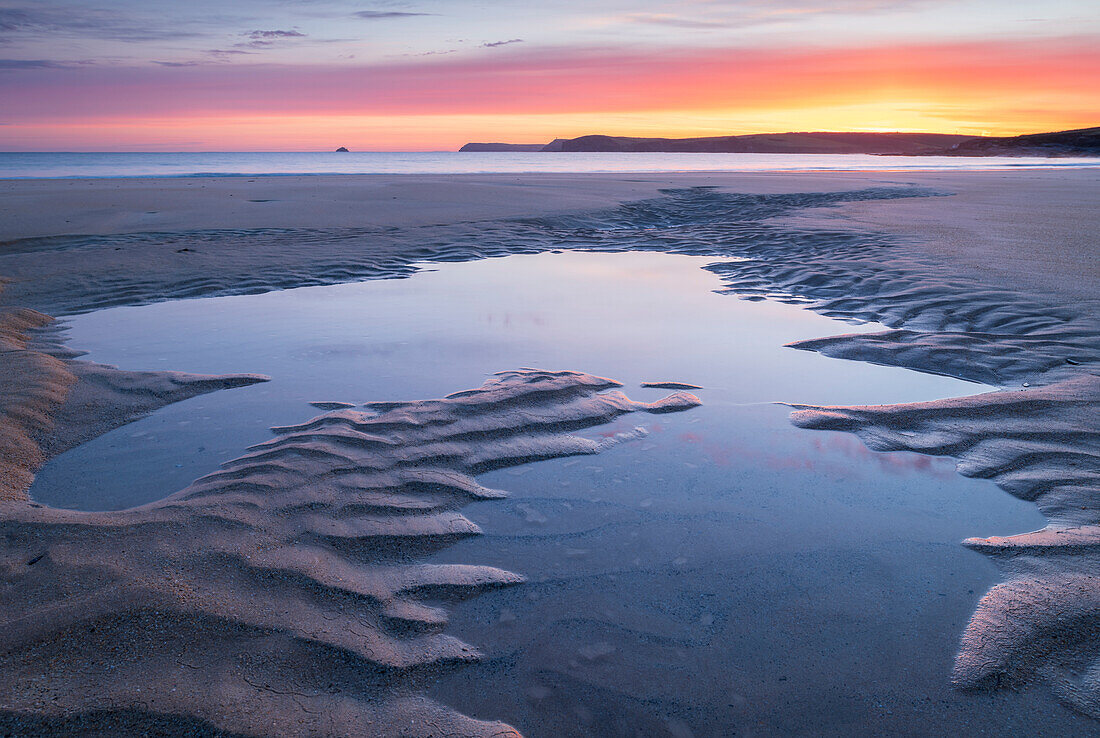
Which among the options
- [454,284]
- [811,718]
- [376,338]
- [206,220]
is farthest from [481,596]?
[206,220]

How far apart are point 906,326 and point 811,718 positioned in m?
4.27

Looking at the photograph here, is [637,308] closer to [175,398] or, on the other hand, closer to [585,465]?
[585,465]

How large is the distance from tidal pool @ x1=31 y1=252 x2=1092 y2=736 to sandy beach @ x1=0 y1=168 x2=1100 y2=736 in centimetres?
7

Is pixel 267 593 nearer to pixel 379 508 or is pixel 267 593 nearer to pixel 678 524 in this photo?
pixel 379 508

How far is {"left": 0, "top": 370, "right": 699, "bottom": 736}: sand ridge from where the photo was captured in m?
1.63

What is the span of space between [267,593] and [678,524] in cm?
148

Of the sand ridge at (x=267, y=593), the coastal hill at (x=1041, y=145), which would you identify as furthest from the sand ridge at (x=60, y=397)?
the coastal hill at (x=1041, y=145)

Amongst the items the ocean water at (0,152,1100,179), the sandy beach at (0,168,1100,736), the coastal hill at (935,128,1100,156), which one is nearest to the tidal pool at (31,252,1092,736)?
the sandy beach at (0,168,1100,736)

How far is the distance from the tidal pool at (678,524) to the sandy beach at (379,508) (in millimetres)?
69

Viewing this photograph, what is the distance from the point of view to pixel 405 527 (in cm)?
246

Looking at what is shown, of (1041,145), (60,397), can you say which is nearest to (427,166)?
(60,397)

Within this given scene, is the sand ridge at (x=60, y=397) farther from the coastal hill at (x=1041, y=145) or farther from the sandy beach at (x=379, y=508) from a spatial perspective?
the coastal hill at (x=1041, y=145)

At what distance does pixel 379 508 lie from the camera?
2.57 metres

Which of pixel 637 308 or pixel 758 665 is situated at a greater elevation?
pixel 637 308
